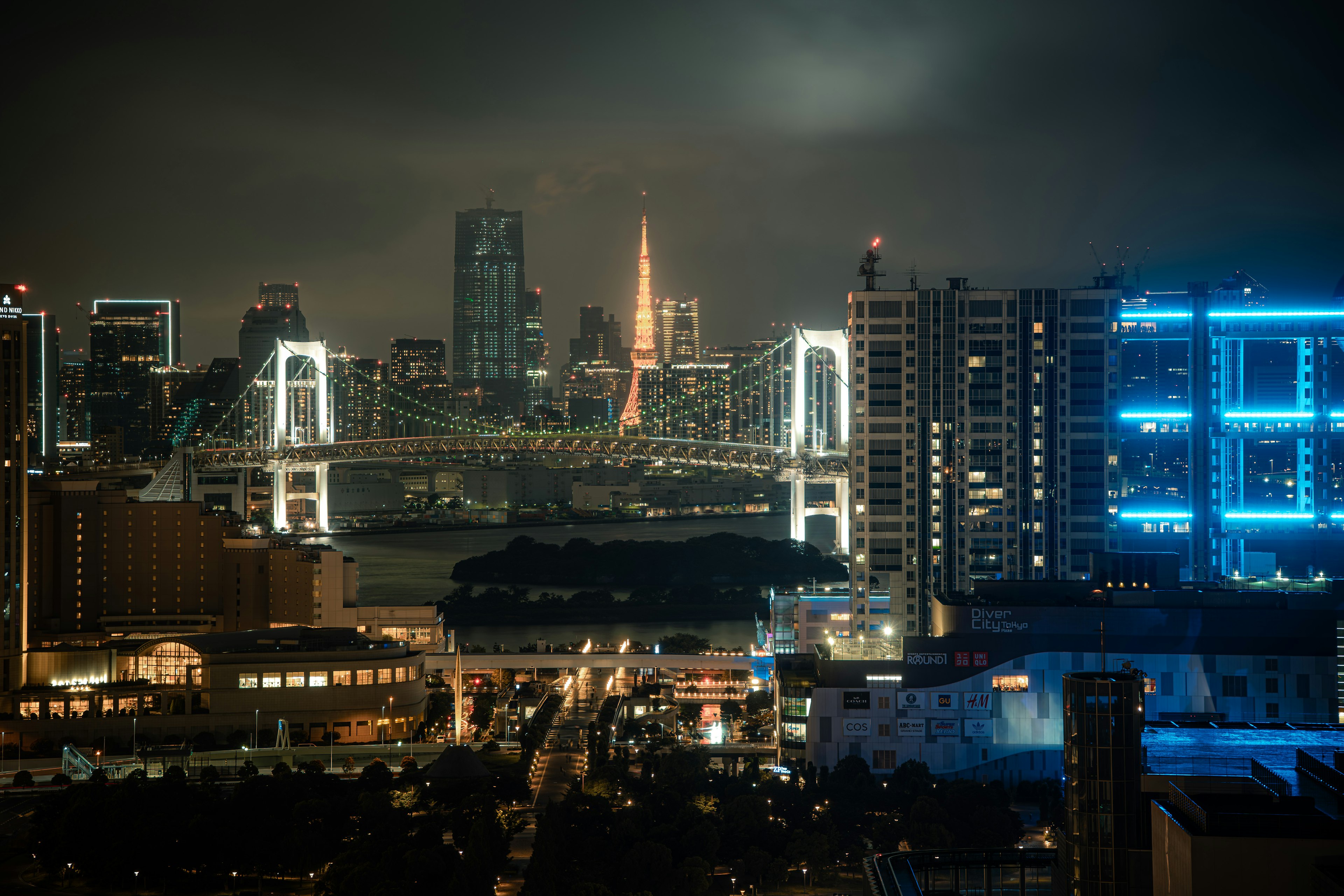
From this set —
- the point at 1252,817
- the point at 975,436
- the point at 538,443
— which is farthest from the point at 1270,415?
the point at 1252,817

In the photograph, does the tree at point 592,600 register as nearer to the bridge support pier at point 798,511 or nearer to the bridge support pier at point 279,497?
the bridge support pier at point 798,511

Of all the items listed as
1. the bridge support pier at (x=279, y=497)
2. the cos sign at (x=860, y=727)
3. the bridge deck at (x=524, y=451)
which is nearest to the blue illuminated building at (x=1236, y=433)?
the bridge deck at (x=524, y=451)

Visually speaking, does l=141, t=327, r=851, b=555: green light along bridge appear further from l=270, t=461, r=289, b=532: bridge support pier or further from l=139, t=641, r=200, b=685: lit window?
l=139, t=641, r=200, b=685: lit window

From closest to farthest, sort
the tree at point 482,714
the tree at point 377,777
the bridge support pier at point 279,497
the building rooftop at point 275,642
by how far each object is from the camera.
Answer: the tree at point 377,777
the building rooftop at point 275,642
the tree at point 482,714
the bridge support pier at point 279,497

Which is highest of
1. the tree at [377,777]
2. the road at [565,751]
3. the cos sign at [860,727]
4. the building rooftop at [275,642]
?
the building rooftop at [275,642]

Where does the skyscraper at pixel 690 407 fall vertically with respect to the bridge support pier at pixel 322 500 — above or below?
above

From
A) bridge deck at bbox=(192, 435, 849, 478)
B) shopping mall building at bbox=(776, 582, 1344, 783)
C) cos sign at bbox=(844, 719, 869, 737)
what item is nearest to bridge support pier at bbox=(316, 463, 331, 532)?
bridge deck at bbox=(192, 435, 849, 478)

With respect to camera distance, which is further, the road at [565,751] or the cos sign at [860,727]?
the cos sign at [860,727]
